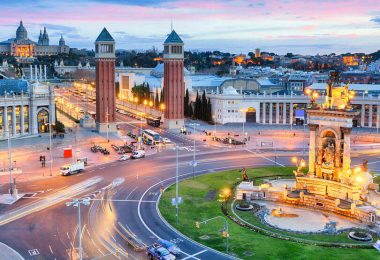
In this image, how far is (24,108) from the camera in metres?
133

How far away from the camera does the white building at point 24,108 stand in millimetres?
128125

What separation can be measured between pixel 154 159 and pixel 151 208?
34.6 m

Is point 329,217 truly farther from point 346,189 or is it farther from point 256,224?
point 256,224

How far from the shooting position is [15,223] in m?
61.0

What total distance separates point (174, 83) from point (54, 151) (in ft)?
160

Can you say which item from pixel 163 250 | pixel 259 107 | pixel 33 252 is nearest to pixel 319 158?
pixel 163 250

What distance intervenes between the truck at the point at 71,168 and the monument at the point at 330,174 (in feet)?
102

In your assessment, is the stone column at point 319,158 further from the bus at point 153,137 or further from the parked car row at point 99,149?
the bus at point 153,137

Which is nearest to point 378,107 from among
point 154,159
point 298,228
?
point 154,159

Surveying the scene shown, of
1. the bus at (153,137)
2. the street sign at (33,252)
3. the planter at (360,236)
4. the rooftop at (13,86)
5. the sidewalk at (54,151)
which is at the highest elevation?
the rooftop at (13,86)

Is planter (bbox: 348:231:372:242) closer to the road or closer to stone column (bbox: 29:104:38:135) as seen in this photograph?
the road

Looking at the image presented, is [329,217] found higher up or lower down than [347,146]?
lower down

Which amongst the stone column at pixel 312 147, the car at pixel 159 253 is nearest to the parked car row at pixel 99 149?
the stone column at pixel 312 147

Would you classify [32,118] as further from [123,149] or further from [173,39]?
[173,39]
